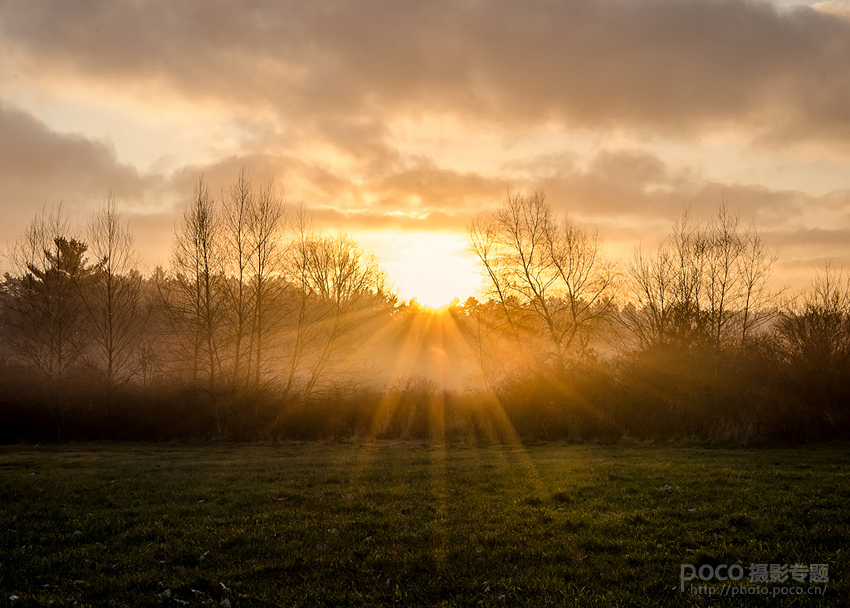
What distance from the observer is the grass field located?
7531mm

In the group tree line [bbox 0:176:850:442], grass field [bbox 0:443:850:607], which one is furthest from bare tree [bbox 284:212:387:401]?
grass field [bbox 0:443:850:607]

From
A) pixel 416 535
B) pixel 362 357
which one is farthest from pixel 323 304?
pixel 416 535

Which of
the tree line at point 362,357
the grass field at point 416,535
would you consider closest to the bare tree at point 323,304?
the tree line at point 362,357

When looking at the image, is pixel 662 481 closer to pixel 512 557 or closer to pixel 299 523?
pixel 512 557

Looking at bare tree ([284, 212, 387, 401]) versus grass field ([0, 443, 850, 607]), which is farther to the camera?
bare tree ([284, 212, 387, 401])

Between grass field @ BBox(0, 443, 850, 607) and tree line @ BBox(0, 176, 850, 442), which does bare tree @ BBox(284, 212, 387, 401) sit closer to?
tree line @ BBox(0, 176, 850, 442)

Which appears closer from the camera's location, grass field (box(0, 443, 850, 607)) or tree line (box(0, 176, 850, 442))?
grass field (box(0, 443, 850, 607))

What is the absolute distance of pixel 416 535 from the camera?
977 cm

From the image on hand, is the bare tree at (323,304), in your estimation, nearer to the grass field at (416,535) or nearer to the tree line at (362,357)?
the tree line at (362,357)

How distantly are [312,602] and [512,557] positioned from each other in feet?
9.83

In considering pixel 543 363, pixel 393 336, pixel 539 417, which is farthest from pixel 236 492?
pixel 393 336

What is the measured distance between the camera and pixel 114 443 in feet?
111

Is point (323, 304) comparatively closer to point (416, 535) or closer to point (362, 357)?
point (362, 357)

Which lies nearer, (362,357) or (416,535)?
(416,535)
